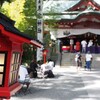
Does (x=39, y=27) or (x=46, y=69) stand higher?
(x=39, y=27)

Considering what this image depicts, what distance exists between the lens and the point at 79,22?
40438 millimetres

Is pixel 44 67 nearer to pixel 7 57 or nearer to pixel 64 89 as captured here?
pixel 64 89

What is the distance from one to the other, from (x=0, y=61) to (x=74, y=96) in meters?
8.61

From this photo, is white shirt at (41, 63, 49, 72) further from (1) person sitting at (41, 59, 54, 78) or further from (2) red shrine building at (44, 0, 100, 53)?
(2) red shrine building at (44, 0, 100, 53)

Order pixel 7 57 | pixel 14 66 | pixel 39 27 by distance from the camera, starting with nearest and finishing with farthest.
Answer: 1. pixel 7 57
2. pixel 14 66
3. pixel 39 27

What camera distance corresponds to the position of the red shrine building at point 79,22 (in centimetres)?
3978

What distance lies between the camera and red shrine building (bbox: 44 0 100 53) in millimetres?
39781

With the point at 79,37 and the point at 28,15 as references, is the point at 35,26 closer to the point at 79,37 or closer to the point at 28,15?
the point at 28,15

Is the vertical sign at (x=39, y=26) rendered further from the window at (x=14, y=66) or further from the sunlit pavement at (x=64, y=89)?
the window at (x=14, y=66)

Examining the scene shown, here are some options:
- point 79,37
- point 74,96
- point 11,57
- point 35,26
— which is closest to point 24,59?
point 35,26

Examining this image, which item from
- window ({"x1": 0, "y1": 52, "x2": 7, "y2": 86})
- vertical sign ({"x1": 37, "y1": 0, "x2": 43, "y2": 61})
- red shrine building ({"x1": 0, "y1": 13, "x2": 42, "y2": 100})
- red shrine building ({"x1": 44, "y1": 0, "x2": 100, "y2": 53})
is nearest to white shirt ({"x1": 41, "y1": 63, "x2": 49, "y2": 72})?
vertical sign ({"x1": 37, "y1": 0, "x2": 43, "y2": 61})

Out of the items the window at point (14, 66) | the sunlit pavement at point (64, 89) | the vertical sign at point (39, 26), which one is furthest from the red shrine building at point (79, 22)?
the window at point (14, 66)

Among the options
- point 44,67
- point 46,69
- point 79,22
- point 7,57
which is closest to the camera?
point 7,57

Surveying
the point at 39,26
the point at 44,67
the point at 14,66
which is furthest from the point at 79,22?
the point at 14,66
